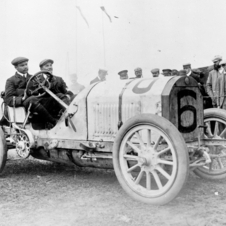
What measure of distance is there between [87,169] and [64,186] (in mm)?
1041

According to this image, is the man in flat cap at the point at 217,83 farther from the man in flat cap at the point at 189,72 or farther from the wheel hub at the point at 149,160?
the wheel hub at the point at 149,160

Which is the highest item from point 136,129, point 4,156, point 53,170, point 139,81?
point 139,81

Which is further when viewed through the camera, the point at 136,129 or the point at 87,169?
the point at 87,169

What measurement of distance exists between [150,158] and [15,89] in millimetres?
2663

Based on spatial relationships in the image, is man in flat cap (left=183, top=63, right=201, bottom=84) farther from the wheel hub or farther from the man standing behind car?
the wheel hub

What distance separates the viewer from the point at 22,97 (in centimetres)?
511

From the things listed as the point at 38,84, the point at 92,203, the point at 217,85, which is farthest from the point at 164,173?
the point at 217,85

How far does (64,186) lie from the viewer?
15.0 feet

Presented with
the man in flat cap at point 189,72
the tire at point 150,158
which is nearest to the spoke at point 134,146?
the tire at point 150,158

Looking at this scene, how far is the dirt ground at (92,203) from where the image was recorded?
3.21 meters

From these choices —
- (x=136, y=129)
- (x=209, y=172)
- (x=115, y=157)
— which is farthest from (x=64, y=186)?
(x=209, y=172)

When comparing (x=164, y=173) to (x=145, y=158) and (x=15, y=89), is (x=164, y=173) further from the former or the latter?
(x=15, y=89)

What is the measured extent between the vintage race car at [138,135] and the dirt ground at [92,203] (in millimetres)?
208

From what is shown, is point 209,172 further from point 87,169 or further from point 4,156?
point 4,156
